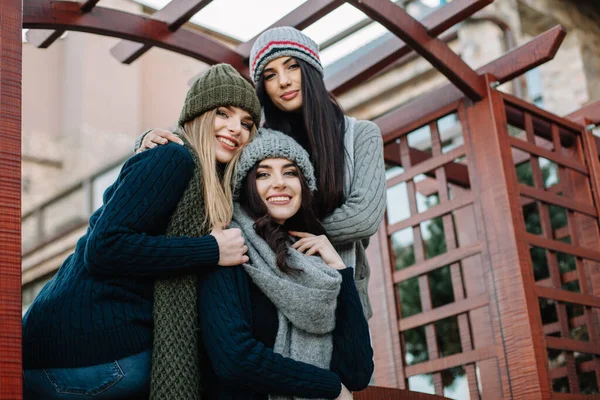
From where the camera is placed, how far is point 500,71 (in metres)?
4.54

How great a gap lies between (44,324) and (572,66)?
829 centimetres

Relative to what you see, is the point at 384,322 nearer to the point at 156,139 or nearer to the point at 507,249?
the point at 507,249

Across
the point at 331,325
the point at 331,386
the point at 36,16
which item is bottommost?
the point at 331,386

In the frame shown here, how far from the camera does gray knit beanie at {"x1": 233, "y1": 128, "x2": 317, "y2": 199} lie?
2627 mm

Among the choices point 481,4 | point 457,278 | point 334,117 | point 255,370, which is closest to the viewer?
point 255,370

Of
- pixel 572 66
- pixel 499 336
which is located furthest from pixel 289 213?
pixel 572 66

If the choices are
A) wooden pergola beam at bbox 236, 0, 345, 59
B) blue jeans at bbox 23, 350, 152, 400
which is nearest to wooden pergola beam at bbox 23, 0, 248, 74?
wooden pergola beam at bbox 236, 0, 345, 59

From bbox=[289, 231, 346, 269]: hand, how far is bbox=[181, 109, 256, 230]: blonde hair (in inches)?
9.6

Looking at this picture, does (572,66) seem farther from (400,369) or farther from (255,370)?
(255,370)

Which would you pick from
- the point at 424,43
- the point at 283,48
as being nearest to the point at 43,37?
the point at 283,48

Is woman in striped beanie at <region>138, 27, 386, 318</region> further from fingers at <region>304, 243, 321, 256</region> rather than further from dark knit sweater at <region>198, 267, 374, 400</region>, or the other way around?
dark knit sweater at <region>198, 267, 374, 400</region>

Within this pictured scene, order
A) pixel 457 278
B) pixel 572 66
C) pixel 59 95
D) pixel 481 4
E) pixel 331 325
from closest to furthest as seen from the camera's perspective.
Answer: pixel 331 325 → pixel 481 4 → pixel 457 278 → pixel 572 66 → pixel 59 95

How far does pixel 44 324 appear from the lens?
228cm

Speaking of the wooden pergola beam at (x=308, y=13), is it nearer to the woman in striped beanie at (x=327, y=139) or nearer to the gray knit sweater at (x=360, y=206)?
the woman in striped beanie at (x=327, y=139)
